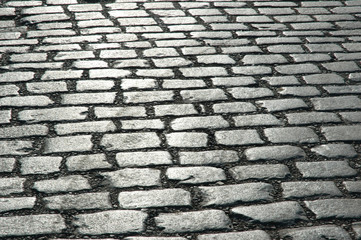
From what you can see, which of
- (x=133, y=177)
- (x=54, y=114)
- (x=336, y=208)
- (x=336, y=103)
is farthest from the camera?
(x=336, y=103)

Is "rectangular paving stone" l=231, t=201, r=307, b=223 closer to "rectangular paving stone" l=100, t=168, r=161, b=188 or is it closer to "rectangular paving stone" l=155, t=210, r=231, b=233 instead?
"rectangular paving stone" l=155, t=210, r=231, b=233

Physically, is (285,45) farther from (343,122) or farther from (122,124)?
(122,124)

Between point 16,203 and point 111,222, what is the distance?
53 cm

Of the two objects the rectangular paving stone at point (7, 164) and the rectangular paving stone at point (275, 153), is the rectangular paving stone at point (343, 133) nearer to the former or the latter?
the rectangular paving stone at point (275, 153)

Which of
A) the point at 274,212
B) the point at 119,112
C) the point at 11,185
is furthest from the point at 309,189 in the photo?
the point at 11,185

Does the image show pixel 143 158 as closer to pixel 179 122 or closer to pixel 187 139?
pixel 187 139

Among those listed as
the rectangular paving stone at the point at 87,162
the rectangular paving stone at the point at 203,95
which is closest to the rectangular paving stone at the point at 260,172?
the rectangular paving stone at the point at 87,162

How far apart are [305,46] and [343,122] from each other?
1419 millimetres

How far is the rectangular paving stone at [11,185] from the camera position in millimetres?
3213

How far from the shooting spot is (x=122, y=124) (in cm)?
393

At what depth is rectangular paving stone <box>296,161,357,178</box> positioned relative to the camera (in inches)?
133

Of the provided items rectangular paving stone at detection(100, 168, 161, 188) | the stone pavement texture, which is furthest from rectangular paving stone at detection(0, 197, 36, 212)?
rectangular paving stone at detection(100, 168, 161, 188)

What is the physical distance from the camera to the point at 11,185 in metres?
3.27

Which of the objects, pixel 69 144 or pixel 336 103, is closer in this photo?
pixel 69 144
